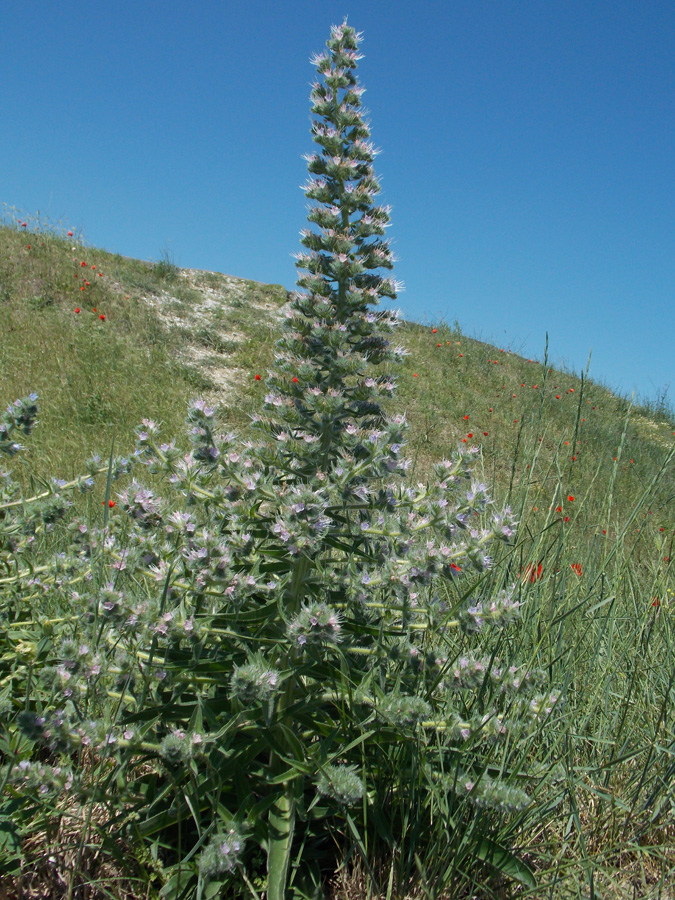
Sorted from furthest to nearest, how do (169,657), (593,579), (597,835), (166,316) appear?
(166,316)
(593,579)
(597,835)
(169,657)

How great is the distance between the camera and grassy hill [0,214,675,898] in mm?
2105

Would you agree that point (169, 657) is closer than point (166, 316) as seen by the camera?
Yes

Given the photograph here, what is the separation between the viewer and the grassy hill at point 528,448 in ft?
6.91

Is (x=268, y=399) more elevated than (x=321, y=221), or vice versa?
(x=321, y=221)

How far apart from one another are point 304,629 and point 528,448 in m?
1.69

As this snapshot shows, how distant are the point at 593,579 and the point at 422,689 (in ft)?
4.76

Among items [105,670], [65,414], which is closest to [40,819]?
[105,670]

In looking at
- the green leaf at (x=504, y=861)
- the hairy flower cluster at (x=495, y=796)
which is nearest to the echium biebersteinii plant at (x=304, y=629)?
the hairy flower cluster at (x=495, y=796)

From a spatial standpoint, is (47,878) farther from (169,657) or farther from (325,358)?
(325,358)

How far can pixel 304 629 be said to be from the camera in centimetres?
164

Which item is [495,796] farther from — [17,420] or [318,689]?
[17,420]

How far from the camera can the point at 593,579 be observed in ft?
10.2

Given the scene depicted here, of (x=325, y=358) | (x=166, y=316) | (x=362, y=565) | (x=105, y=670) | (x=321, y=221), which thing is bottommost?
(x=105, y=670)

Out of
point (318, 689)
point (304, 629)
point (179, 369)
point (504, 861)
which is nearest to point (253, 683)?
point (304, 629)
